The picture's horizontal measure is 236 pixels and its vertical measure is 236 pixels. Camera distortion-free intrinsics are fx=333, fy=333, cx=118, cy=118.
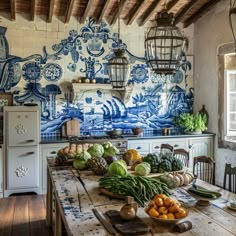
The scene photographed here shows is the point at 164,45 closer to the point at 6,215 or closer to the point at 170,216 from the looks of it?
→ the point at 170,216

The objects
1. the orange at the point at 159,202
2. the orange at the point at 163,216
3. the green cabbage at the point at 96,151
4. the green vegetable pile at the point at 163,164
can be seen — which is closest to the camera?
the orange at the point at 163,216

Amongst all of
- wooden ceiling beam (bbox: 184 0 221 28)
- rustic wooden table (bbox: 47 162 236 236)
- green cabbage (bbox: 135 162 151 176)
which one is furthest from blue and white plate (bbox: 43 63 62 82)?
green cabbage (bbox: 135 162 151 176)

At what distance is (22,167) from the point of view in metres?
5.56

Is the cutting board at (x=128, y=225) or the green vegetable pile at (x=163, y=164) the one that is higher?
the green vegetable pile at (x=163, y=164)

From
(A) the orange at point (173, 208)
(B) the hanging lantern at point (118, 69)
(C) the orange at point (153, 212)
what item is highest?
(B) the hanging lantern at point (118, 69)

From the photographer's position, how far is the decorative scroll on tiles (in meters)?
5.54

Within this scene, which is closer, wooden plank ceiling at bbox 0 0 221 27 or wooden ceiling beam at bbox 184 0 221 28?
wooden plank ceiling at bbox 0 0 221 27

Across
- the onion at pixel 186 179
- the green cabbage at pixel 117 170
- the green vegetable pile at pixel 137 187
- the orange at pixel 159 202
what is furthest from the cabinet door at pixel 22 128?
the orange at pixel 159 202

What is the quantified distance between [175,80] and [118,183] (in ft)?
15.5

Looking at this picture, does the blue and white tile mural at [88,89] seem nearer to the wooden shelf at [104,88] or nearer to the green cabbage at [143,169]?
the wooden shelf at [104,88]

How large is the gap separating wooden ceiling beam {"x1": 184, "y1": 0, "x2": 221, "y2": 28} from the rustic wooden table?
424cm

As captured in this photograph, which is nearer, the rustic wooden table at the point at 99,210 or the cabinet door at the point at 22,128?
the rustic wooden table at the point at 99,210

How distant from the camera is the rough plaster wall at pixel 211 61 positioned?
6121mm

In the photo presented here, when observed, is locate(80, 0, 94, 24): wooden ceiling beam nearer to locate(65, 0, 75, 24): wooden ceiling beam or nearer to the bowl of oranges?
locate(65, 0, 75, 24): wooden ceiling beam
